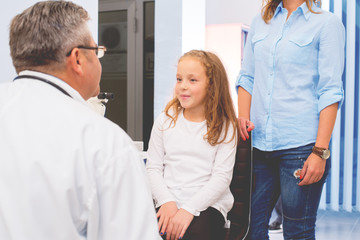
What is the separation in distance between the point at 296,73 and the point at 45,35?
0.88 meters

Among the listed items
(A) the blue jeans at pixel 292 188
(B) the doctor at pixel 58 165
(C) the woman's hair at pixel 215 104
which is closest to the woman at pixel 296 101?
(A) the blue jeans at pixel 292 188

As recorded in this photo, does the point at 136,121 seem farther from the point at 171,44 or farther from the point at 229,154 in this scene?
the point at 229,154

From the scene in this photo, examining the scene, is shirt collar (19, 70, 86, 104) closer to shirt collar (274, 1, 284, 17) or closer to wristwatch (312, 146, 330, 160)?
wristwatch (312, 146, 330, 160)

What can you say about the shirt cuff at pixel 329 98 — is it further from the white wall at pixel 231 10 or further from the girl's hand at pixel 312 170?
the white wall at pixel 231 10

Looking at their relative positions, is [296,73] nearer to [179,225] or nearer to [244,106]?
[244,106]

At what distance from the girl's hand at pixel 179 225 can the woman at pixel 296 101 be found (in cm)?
30

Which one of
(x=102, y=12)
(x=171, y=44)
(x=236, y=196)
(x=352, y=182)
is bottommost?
(x=352, y=182)

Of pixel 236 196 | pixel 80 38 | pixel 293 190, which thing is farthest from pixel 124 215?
pixel 236 196

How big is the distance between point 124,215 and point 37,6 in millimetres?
426

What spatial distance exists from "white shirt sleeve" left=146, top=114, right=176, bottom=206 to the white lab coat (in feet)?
2.49

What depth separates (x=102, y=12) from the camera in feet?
15.7

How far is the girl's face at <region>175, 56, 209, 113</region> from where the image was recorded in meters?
1.62

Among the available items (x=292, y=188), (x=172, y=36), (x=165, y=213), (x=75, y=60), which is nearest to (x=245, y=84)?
(x=292, y=188)

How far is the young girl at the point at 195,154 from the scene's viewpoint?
1.44 meters
